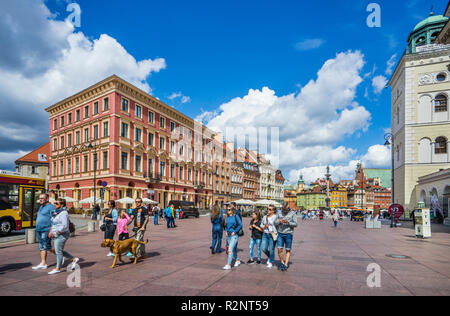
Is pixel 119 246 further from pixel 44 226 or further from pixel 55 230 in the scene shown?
pixel 44 226

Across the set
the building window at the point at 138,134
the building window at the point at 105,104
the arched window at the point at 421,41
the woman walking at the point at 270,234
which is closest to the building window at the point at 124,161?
the building window at the point at 138,134

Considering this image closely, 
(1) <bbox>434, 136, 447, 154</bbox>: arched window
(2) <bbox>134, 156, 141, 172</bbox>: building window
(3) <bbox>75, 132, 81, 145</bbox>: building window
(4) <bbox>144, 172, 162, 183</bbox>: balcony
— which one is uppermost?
(3) <bbox>75, 132, 81, 145</bbox>: building window

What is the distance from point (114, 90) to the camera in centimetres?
3859

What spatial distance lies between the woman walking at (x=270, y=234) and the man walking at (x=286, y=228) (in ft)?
0.75

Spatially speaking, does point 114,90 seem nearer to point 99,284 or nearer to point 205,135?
point 205,135

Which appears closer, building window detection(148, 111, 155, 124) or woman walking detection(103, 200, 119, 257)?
woman walking detection(103, 200, 119, 257)

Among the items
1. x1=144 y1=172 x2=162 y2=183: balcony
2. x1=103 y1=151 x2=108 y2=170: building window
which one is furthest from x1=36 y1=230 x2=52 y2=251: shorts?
x1=144 y1=172 x2=162 y2=183: balcony

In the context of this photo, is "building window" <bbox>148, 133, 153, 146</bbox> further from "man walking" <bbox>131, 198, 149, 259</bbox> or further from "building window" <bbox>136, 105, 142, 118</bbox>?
"man walking" <bbox>131, 198, 149, 259</bbox>

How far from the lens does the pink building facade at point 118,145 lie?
38.9m

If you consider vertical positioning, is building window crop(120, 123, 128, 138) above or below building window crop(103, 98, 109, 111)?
below

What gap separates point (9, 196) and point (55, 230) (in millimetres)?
11563

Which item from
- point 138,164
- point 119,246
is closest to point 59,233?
point 119,246

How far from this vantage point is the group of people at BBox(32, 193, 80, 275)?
743cm

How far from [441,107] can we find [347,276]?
4095cm
